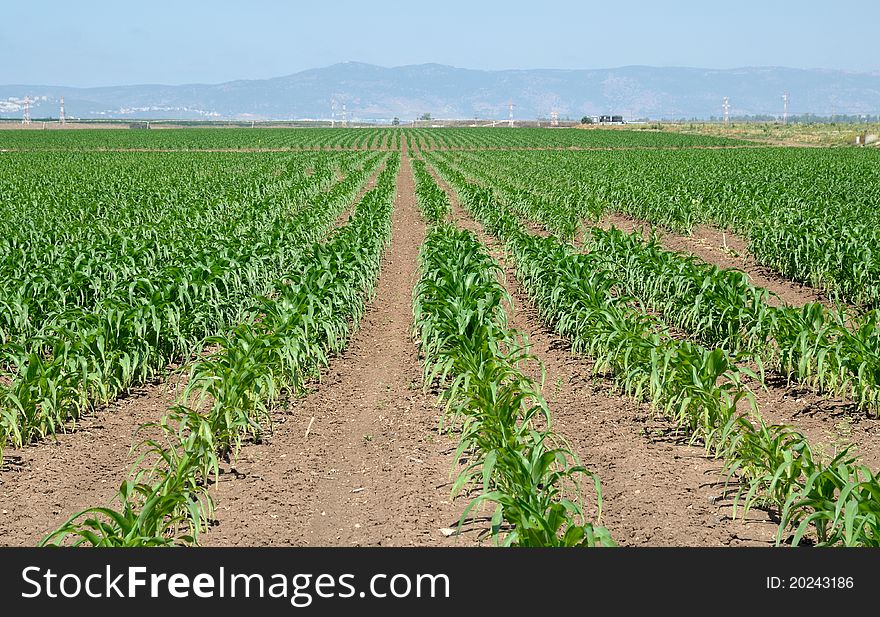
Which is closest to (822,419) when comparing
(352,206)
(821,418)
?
(821,418)

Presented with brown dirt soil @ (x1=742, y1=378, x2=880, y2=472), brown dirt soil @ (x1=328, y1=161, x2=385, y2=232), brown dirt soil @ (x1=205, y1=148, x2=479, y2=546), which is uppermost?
brown dirt soil @ (x1=328, y1=161, x2=385, y2=232)

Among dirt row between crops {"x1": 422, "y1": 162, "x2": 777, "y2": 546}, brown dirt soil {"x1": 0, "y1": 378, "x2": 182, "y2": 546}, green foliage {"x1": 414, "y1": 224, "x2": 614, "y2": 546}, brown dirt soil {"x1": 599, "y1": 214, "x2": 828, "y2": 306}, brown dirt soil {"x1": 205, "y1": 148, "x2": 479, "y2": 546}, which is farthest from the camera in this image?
brown dirt soil {"x1": 599, "y1": 214, "x2": 828, "y2": 306}

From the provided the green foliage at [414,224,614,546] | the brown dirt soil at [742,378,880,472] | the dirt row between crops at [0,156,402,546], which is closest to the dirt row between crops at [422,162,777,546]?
the green foliage at [414,224,614,546]

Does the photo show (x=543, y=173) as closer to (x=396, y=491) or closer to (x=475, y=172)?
(x=475, y=172)

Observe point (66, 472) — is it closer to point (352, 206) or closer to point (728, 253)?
point (728, 253)

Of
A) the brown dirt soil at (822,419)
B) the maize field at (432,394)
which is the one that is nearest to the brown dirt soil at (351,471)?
the maize field at (432,394)

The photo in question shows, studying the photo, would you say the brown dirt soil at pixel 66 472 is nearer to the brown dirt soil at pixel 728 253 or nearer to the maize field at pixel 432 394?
the maize field at pixel 432 394

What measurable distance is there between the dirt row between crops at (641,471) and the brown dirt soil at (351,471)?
1.10 metres

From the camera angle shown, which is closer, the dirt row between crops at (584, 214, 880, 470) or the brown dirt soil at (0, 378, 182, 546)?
the brown dirt soil at (0, 378, 182, 546)

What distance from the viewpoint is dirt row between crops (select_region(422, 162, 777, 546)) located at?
524 cm

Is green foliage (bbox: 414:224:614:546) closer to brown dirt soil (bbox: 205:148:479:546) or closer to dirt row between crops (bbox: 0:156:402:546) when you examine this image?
brown dirt soil (bbox: 205:148:479:546)

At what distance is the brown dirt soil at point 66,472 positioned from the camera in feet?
18.2

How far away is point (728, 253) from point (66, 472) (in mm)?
14030
